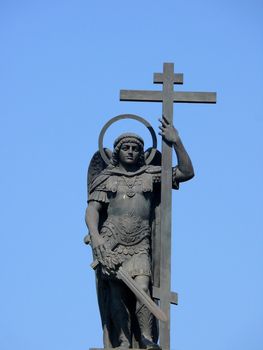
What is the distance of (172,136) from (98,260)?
1.97 meters

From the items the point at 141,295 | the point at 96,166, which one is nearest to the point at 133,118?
the point at 96,166

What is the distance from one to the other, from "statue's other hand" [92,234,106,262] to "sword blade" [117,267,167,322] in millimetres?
317

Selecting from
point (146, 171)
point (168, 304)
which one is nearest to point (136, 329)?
point (168, 304)

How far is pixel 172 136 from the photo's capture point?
19641 mm

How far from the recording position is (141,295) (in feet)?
61.9

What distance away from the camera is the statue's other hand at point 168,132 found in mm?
19625

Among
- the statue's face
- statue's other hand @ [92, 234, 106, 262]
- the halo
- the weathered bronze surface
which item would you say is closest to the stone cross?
the weathered bronze surface

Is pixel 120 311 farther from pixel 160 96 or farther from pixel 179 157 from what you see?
pixel 160 96

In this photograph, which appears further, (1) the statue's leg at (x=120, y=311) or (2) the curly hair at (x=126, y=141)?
(2) the curly hair at (x=126, y=141)

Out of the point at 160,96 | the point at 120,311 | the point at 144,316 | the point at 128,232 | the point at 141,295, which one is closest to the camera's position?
the point at 141,295

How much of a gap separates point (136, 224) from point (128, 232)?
158 mm

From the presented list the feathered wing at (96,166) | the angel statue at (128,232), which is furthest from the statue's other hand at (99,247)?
the feathered wing at (96,166)

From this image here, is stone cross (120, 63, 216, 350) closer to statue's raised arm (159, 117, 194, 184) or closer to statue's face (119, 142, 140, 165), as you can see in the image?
statue's raised arm (159, 117, 194, 184)

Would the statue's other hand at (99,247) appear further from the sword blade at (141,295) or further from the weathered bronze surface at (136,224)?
the sword blade at (141,295)
